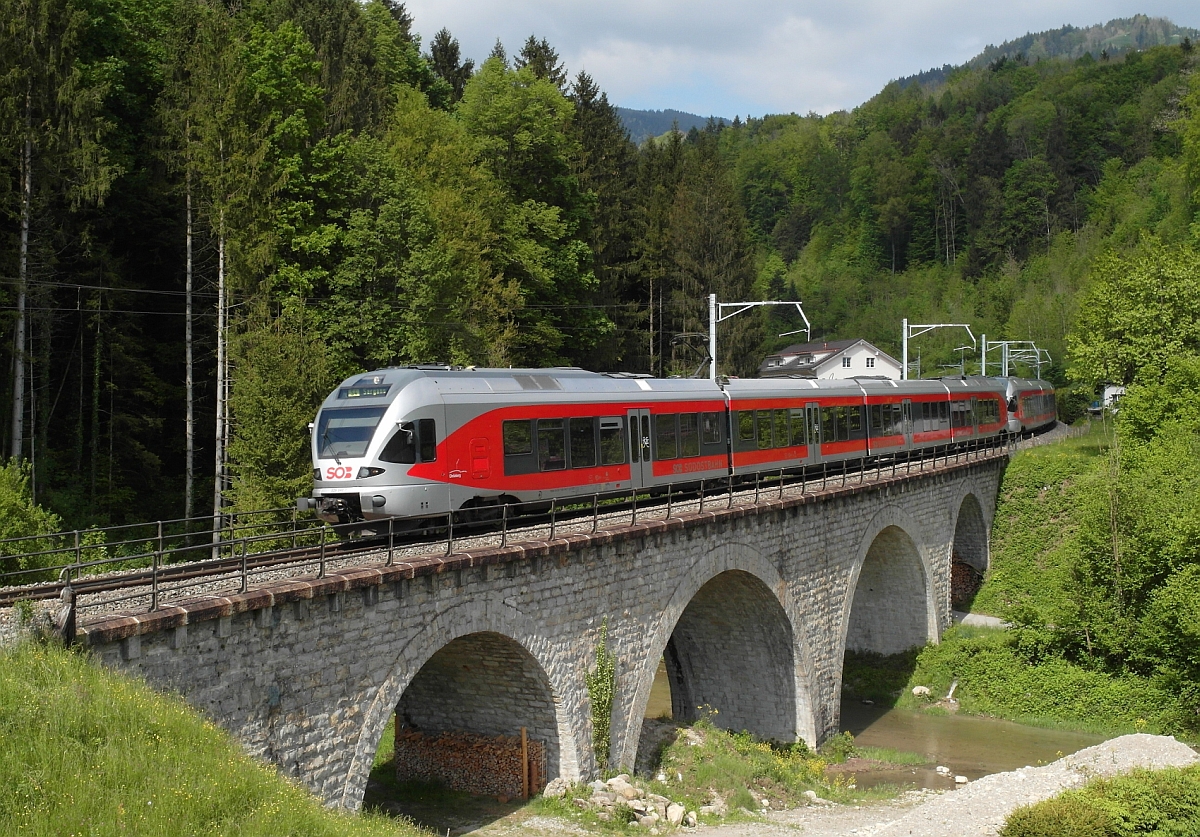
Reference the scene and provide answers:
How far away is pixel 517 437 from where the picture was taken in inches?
695

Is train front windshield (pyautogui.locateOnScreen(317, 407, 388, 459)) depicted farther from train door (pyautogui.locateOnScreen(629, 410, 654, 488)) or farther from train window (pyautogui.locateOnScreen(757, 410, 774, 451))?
train window (pyautogui.locateOnScreen(757, 410, 774, 451))

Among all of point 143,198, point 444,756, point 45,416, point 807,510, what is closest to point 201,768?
point 444,756

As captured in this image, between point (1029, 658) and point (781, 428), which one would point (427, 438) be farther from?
point (1029, 658)

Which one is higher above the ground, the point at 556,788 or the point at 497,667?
the point at 497,667

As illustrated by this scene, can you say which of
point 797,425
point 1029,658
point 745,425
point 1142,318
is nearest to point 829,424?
point 797,425

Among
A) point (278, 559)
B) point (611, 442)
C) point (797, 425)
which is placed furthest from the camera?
point (797, 425)

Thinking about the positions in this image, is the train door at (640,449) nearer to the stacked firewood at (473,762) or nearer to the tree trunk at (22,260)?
the stacked firewood at (473,762)

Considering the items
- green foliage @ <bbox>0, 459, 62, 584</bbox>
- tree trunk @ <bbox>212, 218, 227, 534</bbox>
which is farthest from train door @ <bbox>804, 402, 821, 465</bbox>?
green foliage @ <bbox>0, 459, 62, 584</bbox>

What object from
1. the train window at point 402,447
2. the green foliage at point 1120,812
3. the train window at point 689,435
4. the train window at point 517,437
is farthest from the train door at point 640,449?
the green foliage at point 1120,812

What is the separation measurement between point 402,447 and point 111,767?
7235 mm

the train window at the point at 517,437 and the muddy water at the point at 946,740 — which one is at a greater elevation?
the train window at the point at 517,437

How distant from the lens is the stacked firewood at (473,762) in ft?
52.3

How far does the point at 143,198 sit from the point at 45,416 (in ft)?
24.4

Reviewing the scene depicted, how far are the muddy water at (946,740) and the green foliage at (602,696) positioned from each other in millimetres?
8715
